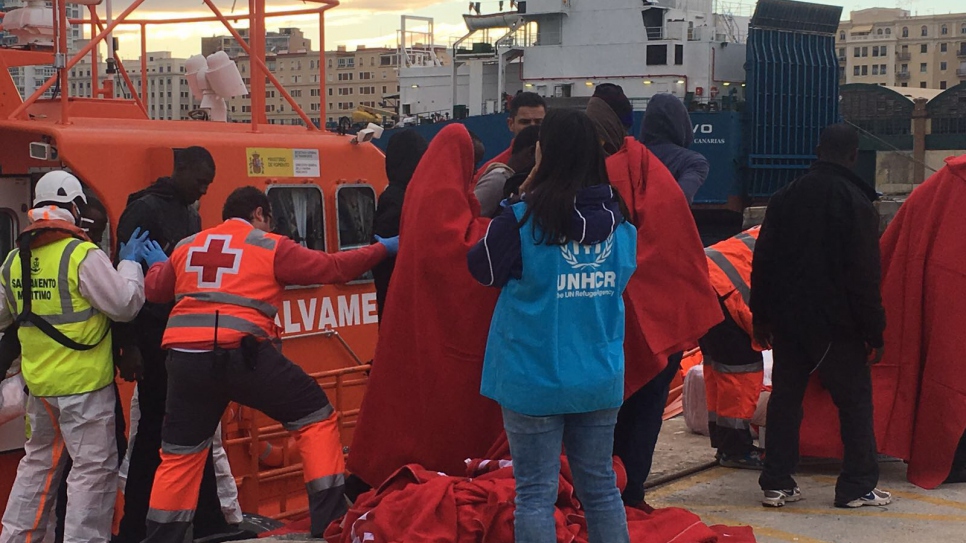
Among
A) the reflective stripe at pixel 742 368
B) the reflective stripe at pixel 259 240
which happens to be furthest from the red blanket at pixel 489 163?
the reflective stripe at pixel 742 368

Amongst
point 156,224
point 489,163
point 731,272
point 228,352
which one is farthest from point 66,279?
point 731,272

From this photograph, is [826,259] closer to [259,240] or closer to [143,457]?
[259,240]

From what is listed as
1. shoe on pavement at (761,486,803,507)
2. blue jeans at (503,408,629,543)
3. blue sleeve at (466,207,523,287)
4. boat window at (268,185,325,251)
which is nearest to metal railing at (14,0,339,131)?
boat window at (268,185,325,251)

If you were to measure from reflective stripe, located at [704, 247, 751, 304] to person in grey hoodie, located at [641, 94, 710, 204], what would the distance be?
2.70 feet

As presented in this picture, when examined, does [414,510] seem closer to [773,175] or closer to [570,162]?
[570,162]

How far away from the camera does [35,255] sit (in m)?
4.97

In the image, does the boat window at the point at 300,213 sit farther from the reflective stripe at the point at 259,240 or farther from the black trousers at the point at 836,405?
the black trousers at the point at 836,405

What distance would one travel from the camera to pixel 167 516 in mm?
4750

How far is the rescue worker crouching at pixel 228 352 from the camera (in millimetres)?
4734

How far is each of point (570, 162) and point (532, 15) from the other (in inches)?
1588

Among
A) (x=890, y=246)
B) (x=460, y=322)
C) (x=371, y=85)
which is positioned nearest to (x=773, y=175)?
(x=890, y=246)

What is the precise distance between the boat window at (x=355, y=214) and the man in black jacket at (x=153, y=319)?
1.60m

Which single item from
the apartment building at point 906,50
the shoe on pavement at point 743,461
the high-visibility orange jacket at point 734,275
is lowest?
the shoe on pavement at point 743,461

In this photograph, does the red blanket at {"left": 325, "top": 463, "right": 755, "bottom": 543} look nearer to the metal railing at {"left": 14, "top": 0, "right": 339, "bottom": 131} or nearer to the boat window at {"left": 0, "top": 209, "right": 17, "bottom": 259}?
the boat window at {"left": 0, "top": 209, "right": 17, "bottom": 259}
